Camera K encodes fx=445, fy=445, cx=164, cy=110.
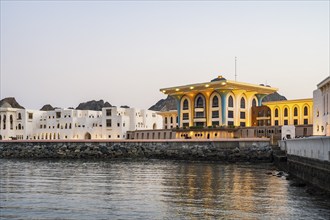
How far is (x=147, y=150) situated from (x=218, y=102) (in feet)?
80.5

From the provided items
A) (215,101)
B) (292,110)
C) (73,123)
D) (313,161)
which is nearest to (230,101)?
(215,101)

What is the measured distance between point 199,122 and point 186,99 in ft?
22.3

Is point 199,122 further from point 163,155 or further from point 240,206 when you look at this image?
point 240,206

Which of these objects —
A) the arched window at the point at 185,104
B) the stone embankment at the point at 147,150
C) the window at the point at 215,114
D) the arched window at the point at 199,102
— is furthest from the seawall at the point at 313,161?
the arched window at the point at 185,104

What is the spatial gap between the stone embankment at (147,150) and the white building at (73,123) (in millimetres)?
31079

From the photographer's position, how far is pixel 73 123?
127062 mm

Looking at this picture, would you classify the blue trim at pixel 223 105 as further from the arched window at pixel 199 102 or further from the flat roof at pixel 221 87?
the arched window at pixel 199 102

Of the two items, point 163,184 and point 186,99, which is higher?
point 186,99

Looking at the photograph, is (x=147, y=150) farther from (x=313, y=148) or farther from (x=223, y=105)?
(x=313, y=148)

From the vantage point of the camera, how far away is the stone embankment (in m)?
69.2

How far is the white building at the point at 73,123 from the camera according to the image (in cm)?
12019

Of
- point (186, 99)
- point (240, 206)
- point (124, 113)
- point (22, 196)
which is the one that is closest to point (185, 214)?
point (240, 206)

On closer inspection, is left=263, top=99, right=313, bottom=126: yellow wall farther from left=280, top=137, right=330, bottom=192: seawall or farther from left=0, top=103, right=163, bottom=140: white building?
left=280, top=137, right=330, bottom=192: seawall

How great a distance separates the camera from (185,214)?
22.1 meters
